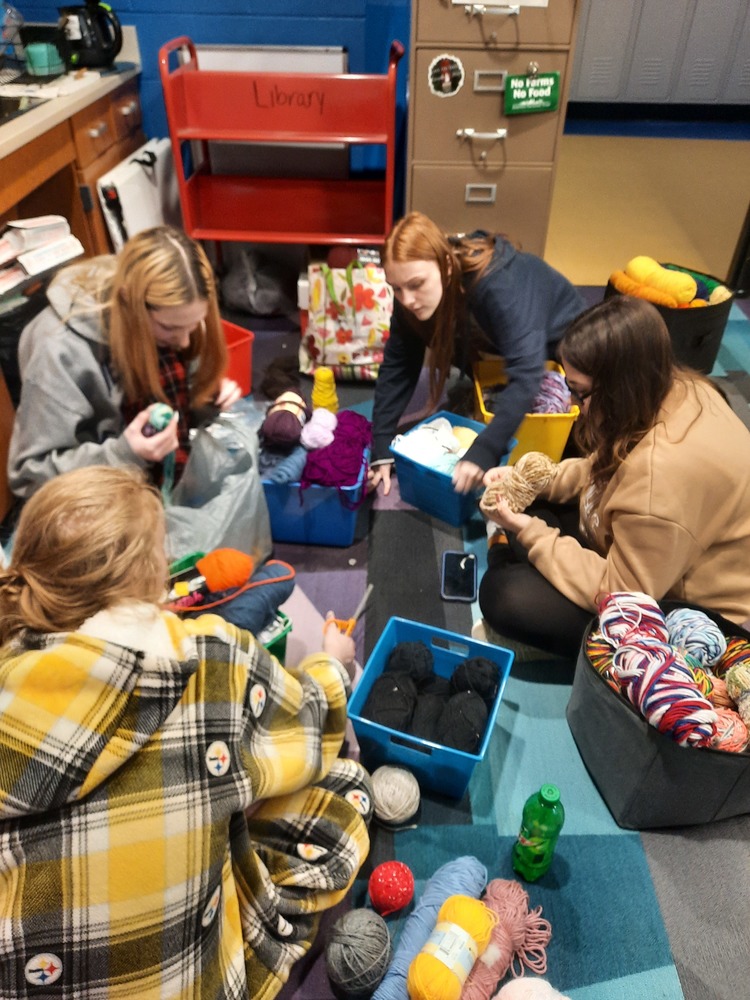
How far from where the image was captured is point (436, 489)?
196cm

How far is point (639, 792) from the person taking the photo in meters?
1.28

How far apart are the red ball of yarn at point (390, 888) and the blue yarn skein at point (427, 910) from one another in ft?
0.09

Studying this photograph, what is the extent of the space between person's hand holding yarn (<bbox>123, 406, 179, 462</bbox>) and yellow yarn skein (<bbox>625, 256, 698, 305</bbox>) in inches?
64.6

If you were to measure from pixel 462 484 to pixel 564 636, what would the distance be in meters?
0.46

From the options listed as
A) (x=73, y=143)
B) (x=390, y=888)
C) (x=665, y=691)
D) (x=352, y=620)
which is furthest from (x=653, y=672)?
(x=73, y=143)

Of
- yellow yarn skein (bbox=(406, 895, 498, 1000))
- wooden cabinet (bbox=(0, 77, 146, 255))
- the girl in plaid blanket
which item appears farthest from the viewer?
wooden cabinet (bbox=(0, 77, 146, 255))

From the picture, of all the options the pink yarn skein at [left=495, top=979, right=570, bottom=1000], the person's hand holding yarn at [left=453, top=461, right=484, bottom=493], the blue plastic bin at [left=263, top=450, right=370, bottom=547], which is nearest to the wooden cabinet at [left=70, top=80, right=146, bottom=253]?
the blue plastic bin at [left=263, top=450, right=370, bottom=547]

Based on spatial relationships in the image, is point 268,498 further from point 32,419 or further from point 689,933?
point 689,933

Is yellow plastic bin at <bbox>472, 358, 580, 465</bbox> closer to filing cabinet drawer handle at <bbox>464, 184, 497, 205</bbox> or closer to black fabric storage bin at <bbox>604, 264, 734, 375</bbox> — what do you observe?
black fabric storage bin at <bbox>604, 264, 734, 375</bbox>

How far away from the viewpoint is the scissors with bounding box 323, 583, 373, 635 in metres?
1.61

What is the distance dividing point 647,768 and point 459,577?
722mm

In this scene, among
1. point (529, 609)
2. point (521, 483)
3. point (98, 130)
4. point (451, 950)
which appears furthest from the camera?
point (98, 130)

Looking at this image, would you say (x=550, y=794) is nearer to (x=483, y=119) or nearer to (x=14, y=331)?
(x=14, y=331)

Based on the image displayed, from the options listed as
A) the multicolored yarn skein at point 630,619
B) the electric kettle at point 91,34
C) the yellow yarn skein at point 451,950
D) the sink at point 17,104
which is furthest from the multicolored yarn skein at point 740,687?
the electric kettle at point 91,34
